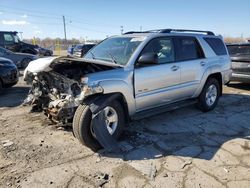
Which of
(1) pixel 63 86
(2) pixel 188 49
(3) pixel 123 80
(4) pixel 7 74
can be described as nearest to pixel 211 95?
(2) pixel 188 49

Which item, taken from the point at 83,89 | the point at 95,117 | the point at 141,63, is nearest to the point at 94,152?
the point at 95,117

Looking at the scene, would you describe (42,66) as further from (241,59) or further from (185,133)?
(241,59)

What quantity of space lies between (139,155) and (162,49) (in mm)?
2232

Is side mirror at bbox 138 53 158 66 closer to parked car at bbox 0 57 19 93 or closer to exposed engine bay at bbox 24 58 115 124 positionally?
exposed engine bay at bbox 24 58 115 124

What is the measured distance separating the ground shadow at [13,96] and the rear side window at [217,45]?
4993 mm

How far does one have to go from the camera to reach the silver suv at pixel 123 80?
14.0 ft

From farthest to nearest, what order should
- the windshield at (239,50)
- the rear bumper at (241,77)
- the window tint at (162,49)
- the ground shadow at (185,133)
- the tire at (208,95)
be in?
the windshield at (239,50) → the rear bumper at (241,77) → the tire at (208,95) → the window tint at (162,49) → the ground shadow at (185,133)

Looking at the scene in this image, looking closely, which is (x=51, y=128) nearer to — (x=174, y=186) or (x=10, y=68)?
(x=174, y=186)

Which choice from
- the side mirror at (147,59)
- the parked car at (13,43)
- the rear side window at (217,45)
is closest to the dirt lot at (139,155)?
the side mirror at (147,59)

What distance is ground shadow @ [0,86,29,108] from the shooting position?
7.17 meters

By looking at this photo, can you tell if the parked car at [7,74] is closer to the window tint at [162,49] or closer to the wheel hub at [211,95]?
the window tint at [162,49]

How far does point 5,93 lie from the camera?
27.8 ft

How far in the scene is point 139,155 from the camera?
4.25 m

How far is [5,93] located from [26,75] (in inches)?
139
